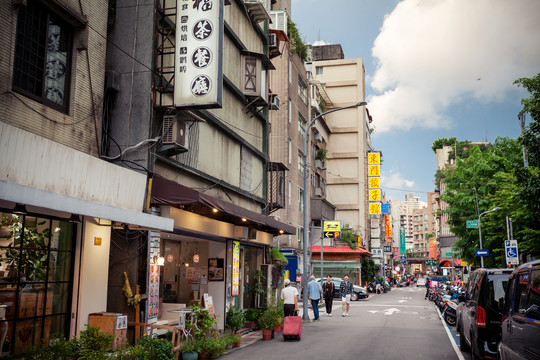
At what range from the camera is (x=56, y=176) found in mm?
9758

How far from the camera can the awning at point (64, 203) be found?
23.9 ft

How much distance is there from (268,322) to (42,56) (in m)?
10.8

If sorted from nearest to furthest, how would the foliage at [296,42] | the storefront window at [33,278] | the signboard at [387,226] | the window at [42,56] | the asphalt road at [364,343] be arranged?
the storefront window at [33,278] → the window at [42,56] → the asphalt road at [364,343] → the foliage at [296,42] → the signboard at [387,226]

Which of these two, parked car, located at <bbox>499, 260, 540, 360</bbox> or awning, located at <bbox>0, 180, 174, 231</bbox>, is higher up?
awning, located at <bbox>0, 180, 174, 231</bbox>

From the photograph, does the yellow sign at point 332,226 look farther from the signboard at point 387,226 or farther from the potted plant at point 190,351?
the signboard at point 387,226

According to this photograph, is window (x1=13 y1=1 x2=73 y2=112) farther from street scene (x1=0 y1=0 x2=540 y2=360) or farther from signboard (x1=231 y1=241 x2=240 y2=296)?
signboard (x1=231 y1=241 x2=240 y2=296)

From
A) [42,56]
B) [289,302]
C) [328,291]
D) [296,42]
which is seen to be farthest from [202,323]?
[296,42]

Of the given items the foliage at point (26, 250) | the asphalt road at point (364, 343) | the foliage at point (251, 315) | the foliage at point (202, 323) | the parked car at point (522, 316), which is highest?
the foliage at point (26, 250)

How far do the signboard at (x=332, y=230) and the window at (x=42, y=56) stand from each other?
3421 cm

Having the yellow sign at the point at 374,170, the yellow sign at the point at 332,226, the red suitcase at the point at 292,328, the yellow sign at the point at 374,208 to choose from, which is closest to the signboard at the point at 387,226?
the yellow sign at the point at 374,208

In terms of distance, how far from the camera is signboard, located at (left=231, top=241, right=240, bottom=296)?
1919 centimetres

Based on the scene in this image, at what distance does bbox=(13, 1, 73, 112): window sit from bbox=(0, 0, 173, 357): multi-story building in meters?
0.02

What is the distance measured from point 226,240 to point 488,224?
2717cm

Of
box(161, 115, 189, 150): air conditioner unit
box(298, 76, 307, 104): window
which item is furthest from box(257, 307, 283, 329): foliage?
box(298, 76, 307, 104): window
